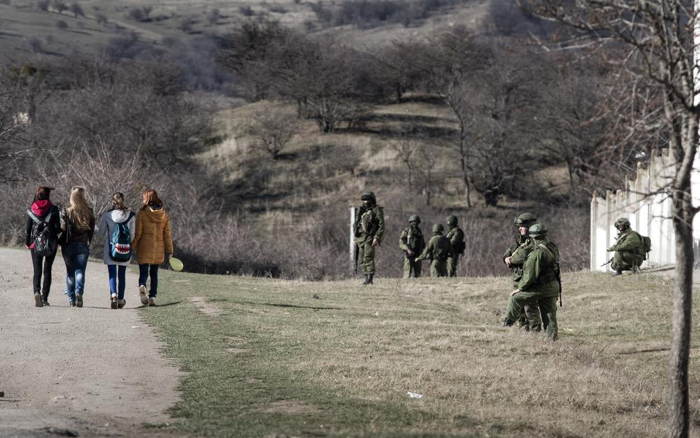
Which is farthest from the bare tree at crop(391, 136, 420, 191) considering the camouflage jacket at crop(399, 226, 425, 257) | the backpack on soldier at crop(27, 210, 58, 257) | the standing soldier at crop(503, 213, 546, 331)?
the backpack on soldier at crop(27, 210, 58, 257)

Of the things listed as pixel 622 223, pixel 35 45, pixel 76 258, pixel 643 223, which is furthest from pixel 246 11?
pixel 76 258

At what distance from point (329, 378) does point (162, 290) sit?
34.6 ft

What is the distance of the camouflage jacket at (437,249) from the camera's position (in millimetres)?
28328

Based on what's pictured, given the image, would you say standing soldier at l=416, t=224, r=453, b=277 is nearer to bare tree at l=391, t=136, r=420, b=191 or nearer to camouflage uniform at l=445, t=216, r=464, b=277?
camouflage uniform at l=445, t=216, r=464, b=277

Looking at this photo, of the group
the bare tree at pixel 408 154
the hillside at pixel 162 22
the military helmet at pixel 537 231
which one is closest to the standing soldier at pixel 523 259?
the military helmet at pixel 537 231

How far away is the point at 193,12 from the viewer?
151m

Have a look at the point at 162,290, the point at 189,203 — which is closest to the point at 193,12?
the point at 189,203

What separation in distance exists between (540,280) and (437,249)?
12.8m

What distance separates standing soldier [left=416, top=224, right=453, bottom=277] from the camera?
28344 mm

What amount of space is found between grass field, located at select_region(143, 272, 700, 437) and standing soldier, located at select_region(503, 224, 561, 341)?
1.27ft

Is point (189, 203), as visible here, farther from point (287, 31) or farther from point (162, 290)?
point (287, 31)

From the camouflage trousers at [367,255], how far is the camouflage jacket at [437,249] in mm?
3928

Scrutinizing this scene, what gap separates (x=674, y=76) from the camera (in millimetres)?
10180

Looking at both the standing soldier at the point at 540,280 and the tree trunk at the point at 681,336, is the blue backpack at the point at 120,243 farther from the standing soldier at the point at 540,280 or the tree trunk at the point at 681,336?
the tree trunk at the point at 681,336
